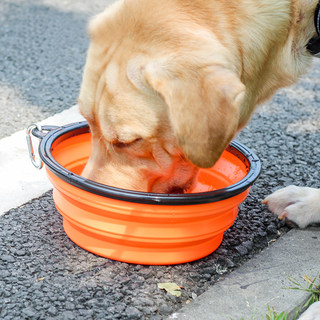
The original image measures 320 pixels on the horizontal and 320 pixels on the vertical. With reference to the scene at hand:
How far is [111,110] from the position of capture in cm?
237

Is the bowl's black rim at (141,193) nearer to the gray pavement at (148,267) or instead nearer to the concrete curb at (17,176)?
the gray pavement at (148,267)

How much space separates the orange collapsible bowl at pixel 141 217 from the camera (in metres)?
2.38

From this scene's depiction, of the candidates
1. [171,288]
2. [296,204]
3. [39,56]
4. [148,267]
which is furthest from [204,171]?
[39,56]

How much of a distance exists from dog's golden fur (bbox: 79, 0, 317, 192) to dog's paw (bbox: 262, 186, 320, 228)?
747mm

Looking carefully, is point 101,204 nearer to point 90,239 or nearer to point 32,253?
point 90,239

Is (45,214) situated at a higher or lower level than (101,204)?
lower

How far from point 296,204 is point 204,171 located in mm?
551

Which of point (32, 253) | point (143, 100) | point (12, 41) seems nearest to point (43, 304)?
point (32, 253)

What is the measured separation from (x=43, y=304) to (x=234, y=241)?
1062 mm

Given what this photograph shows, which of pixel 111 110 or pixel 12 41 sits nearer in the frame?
pixel 111 110

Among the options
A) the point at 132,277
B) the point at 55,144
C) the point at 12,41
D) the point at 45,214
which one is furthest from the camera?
the point at 12,41

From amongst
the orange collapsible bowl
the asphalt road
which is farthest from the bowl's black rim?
the asphalt road

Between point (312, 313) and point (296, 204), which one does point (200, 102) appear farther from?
point (296, 204)

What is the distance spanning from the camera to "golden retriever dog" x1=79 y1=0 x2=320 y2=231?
215 cm
